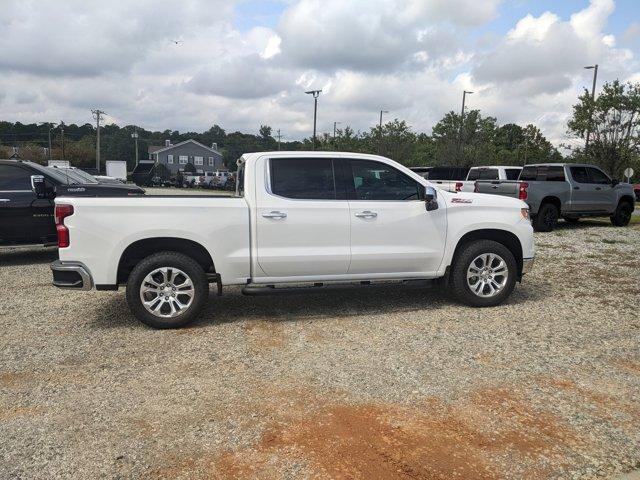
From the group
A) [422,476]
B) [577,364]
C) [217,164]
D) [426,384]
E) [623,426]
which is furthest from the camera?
[217,164]

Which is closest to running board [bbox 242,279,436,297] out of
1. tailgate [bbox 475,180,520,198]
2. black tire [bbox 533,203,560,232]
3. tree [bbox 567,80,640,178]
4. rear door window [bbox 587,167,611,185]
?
tailgate [bbox 475,180,520,198]

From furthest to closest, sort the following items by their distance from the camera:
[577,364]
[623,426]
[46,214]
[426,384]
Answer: [46,214]
[577,364]
[426,384]
[623,426]

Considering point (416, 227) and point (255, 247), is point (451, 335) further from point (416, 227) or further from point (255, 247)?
point (255, 247)

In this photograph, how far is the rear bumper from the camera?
16.4ft

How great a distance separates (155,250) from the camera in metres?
5.33

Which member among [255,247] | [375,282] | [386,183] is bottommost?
[375,282]

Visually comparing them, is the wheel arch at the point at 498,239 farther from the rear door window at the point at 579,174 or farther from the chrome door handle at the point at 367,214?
the rear door window at the point at 579,174

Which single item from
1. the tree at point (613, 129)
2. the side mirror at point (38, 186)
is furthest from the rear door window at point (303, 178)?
the tree at point (613, 129)

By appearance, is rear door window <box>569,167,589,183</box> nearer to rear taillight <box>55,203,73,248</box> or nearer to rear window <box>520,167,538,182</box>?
rear window <box>520,167,538,182</box>

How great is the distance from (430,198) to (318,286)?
158 centimetres

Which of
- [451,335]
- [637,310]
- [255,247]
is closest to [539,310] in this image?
[637,310]

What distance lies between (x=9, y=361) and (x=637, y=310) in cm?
666

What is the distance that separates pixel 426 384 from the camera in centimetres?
398

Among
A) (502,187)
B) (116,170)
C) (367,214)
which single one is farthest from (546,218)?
(116,170)
